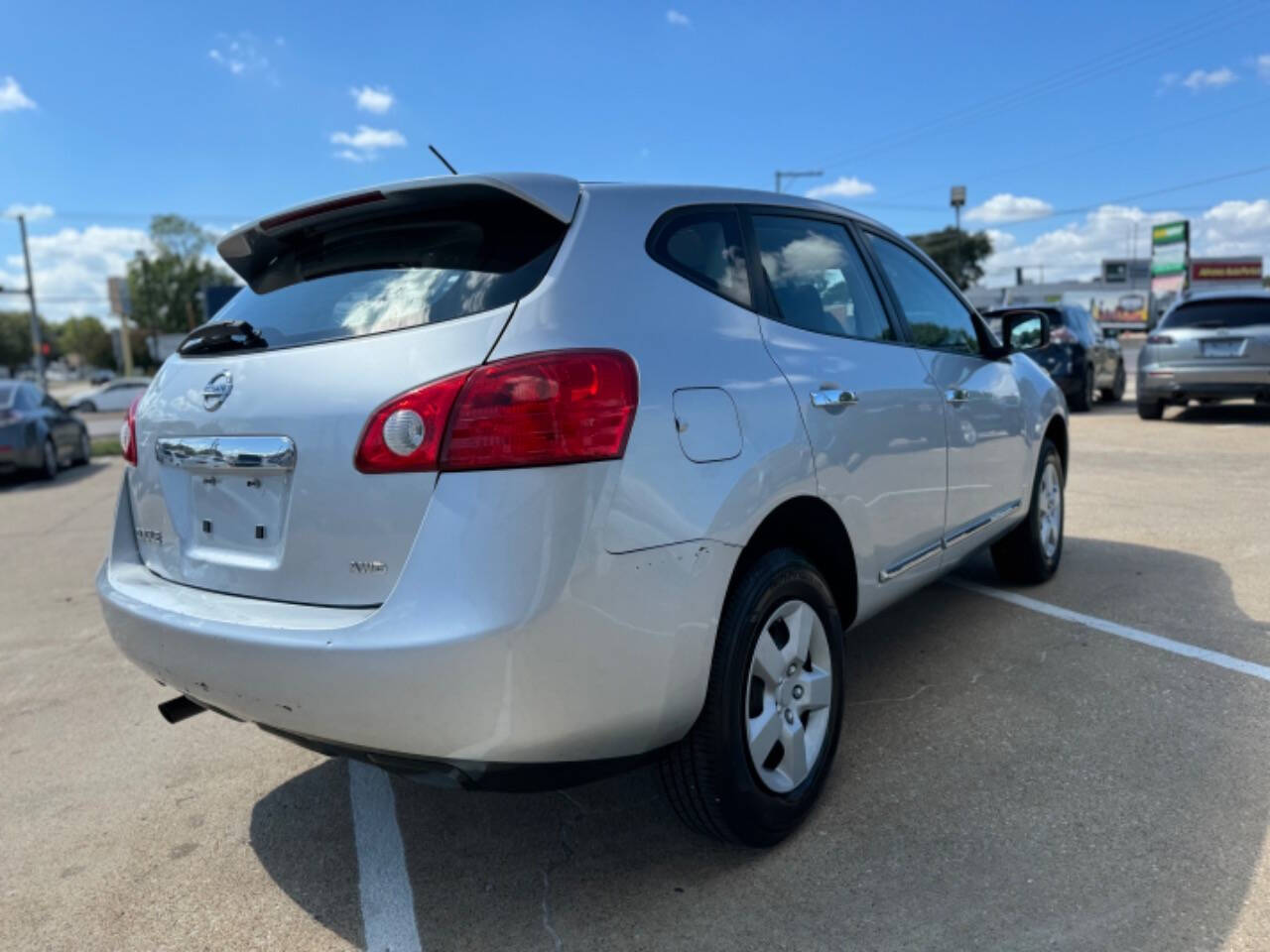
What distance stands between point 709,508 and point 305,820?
1.71m

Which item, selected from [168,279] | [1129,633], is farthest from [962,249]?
[1129,633]

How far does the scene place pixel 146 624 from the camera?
2.43 meters

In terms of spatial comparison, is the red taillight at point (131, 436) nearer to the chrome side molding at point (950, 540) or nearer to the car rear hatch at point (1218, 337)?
the chrome side molding at point (950, 540)

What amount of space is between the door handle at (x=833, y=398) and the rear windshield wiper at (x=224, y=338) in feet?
5.01

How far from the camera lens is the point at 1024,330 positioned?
4.62 m

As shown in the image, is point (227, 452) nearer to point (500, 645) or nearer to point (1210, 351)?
point (500, 645)

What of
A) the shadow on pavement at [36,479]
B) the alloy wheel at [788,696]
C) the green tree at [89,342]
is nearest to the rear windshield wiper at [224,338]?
the alloy wheel at [788,696]

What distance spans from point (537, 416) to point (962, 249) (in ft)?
336

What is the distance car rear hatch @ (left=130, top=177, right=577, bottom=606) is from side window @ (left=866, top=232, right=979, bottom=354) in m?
1.73

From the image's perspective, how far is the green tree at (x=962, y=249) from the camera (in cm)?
9112

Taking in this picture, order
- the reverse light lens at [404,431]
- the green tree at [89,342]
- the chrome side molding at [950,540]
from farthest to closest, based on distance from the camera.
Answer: the green tree at [89,342]
the chrome side molding at [950,540]
the reverse light lens at [404,431]

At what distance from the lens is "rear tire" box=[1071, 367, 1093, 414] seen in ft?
45.6

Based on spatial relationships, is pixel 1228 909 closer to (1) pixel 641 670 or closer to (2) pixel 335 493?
(1) pixel 641 670

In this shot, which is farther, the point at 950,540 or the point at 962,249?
the point at 962,249
